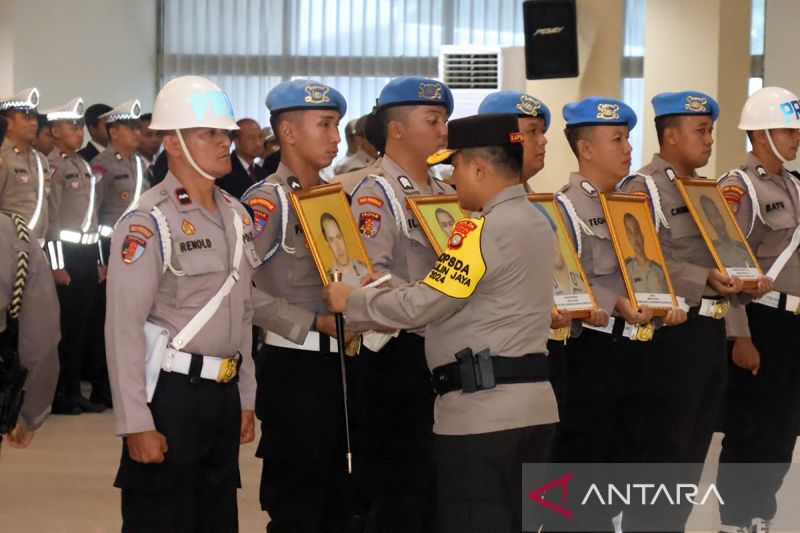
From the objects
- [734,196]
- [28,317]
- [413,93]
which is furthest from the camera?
[734,196]

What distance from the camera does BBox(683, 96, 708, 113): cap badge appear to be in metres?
5.39

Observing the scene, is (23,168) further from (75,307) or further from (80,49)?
(80,49)

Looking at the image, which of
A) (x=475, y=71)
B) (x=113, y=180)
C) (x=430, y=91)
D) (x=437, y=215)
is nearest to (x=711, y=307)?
(x=437, y=215)

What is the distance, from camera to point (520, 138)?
3.75 meters

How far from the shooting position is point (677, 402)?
5.03 m

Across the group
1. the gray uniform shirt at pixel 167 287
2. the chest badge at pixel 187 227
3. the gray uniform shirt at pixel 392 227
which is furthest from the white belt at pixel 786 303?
the chest badge at pixel 187 227

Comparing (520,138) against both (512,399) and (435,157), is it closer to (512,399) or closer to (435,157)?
(435,157)

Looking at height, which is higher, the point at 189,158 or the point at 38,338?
the point at 189,158

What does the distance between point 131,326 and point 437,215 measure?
52.4 inches

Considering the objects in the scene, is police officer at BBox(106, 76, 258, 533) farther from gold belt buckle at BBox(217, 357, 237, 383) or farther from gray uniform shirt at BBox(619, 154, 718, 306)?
gray uniform shirt at BBox(619, 154, 718, 306)

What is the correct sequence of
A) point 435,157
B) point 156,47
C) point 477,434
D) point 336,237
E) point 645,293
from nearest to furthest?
point 477,434
point 435,157
point 336,237
point 645,293
point 156,47

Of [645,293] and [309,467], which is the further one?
[645,293]

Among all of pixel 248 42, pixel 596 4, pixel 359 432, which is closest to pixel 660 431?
pixel 359 432

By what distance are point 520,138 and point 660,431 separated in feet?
5.96
